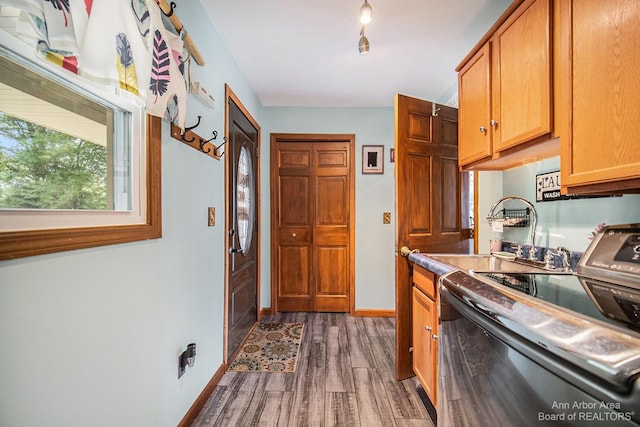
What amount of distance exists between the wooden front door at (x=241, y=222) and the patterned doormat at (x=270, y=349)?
0.09 meters

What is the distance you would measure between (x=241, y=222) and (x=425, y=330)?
1720mm

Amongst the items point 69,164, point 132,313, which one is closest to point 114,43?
point 69,164

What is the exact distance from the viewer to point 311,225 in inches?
127

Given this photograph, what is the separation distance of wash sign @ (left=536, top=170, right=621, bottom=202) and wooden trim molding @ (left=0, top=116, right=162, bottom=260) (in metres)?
1.98

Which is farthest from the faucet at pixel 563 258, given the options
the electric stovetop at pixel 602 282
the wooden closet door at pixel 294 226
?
the wooden closet door at pixel 294 226

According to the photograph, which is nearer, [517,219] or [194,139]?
[194,139]

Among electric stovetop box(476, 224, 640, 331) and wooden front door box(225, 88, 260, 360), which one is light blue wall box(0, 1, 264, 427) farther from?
electric stovetop box(476, 224, 640, 331)

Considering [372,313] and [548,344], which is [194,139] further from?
[372,313]

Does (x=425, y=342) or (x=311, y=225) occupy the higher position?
(x=311, y=225)

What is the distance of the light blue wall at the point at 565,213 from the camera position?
1.13 metres

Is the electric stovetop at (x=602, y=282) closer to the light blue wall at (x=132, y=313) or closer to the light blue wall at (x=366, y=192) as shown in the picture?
the light blue wall at (x=132, y=313)

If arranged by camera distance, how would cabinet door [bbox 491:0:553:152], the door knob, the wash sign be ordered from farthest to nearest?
the door knob → the wash sign → cabinet door [bbox 491:0:553:152]

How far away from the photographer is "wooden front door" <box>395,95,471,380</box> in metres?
1.84

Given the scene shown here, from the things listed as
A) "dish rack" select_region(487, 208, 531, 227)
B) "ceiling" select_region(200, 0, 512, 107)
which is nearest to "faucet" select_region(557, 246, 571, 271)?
"dish rack" select_region(487, 208, 531, 227)
